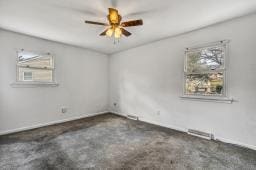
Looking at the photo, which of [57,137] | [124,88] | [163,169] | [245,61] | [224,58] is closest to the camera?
[163,169]

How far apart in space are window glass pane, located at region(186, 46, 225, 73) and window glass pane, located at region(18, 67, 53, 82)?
3702mm

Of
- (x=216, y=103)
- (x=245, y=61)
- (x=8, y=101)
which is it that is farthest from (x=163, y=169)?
(x=8, y=101)

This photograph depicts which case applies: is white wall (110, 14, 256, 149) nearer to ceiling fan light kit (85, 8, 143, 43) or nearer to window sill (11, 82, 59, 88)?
ceiling fan light kit (85, 8, 143, 43)

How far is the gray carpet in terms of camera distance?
2018mm

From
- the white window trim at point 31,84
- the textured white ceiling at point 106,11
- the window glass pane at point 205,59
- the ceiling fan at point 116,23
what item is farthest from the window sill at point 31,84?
the window glass pane at point 205,59

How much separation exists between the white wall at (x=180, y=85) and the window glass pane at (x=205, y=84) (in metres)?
0.18

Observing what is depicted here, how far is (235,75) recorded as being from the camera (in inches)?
104

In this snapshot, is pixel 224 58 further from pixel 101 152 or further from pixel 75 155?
pixel 75 155

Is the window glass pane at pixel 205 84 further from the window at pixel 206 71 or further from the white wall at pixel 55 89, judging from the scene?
the white wall at pixel 55 89

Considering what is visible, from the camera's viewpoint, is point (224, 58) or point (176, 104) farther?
point (176, 104)

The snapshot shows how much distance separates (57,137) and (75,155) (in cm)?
97

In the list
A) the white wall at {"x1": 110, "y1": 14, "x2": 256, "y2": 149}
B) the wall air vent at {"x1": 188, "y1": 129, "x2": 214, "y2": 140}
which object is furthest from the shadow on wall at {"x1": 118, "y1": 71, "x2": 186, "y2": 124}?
the wall air vent at {"x1": 188, "y1": 129, "x2": 214, "y2": 140}

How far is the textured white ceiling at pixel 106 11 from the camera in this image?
2115 mm

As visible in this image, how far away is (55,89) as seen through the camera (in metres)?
3.94
